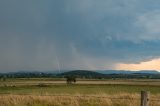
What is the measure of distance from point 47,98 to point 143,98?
8370mm

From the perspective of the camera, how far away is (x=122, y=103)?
19.3 metres

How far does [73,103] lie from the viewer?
19203 mm

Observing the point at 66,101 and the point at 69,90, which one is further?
the point at 69,90

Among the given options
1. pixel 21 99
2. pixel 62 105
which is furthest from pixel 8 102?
pixel 62 105

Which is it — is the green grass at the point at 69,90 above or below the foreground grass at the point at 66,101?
below

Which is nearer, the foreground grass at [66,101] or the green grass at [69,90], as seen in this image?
the foreground grass at [66,101]

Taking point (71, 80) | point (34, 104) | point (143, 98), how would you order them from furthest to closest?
point (71, 80) < point (34, 104) < point (143, 98)

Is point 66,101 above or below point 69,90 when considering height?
above

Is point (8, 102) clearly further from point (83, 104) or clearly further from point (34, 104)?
point (83, 104)

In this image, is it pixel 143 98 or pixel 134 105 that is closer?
pixel 143 98

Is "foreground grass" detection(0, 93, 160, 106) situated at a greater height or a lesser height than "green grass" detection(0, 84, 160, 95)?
greater

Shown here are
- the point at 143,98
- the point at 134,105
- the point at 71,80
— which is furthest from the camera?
the point at 71,80

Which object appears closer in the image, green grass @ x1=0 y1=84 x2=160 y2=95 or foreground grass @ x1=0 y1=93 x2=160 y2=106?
foreground grass @ x1=0 y1=93 x2=160 y2=106

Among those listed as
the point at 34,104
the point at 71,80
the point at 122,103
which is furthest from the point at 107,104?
the point at 71,80
